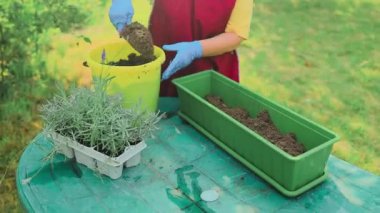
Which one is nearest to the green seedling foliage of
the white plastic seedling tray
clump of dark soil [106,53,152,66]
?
the white plastic seedling tray

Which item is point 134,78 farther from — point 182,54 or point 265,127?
point 265,127

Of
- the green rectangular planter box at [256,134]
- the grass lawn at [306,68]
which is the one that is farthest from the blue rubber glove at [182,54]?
the grass lawn at [306,68]

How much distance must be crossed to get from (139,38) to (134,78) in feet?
0.46

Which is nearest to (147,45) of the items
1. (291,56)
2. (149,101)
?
(149,101)

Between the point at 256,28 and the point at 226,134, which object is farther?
the point at 256,28

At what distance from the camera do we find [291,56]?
429 centimetres

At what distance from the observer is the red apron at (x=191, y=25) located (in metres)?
1.90

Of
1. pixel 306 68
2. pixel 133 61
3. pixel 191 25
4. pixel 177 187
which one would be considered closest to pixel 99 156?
pixel 177 187

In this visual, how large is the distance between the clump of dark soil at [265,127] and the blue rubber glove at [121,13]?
425mm

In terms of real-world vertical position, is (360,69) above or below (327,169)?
Answer: below

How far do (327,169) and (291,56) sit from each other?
2.87 meters

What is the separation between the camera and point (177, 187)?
142 cm

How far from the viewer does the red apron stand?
1.90 m

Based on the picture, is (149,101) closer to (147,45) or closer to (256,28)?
(147,45)
